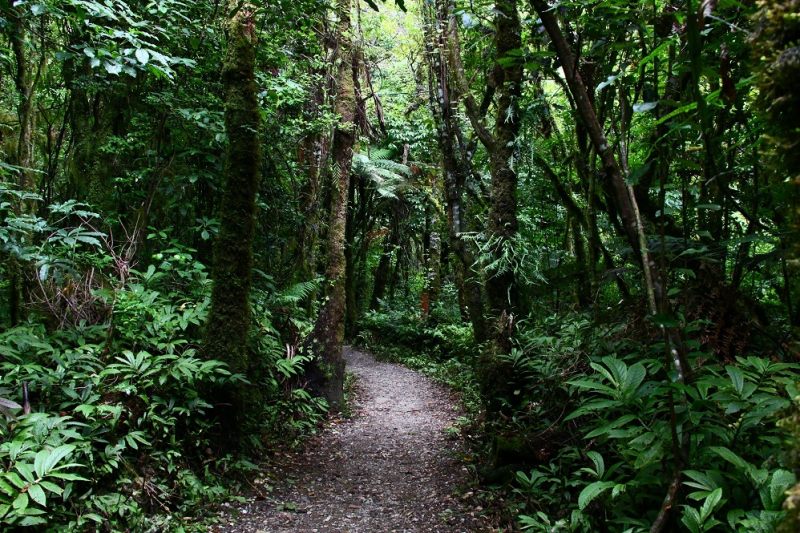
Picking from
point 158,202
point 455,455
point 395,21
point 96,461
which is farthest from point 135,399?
point 395,21

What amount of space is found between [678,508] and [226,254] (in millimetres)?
4394

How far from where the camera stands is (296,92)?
5.88 metres

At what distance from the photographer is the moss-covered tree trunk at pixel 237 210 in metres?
4.86

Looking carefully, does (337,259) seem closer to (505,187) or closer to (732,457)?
(505,187)

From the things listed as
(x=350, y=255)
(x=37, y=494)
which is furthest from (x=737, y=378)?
(x=350, y=255)

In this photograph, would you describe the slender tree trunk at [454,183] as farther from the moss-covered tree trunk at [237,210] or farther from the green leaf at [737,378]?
the green leaf at [737,378]

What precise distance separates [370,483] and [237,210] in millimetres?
3353

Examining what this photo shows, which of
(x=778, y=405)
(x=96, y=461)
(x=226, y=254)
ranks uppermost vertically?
(x=226, y=254)

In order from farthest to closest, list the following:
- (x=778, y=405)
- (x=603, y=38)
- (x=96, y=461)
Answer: (x=96, y=461) → (x=603, y=38) → (x=778, y=405)

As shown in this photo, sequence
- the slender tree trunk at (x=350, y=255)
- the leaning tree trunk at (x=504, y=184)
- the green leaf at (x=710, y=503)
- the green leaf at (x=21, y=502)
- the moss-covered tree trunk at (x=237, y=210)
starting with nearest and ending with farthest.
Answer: the green leaf at (x=710, y=503)
the green leaf at (x=21, y=502)
the moss-covered tree trunk at (x=237, y=210)
the leaning tree trunk at (x=504, y=184)
the slender tree trunk at (x=350, y=255)

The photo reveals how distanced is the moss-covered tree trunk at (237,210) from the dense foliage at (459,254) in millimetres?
24

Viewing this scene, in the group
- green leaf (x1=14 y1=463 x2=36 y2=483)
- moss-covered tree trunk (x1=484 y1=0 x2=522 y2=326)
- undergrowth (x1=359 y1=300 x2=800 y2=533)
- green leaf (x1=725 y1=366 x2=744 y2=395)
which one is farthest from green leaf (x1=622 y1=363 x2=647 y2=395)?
green leaf (x1=14 y1=463 x2=36 y2=483)

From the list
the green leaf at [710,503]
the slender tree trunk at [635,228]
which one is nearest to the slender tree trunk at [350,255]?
the slender tree trunk at [635,228]

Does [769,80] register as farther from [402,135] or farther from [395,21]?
[402,135]
